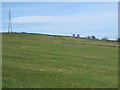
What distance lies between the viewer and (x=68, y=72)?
20.8 m

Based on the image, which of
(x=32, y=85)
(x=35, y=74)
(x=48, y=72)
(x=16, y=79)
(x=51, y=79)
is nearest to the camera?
(x=32, y=85)

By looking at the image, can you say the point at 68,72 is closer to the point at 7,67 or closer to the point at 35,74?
the point at 35,74

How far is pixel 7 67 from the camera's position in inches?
798

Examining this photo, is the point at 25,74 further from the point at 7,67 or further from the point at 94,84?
the point at 94,84

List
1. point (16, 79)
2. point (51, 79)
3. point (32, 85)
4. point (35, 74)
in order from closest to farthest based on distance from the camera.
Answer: point (32, 85) < point (16, 79) < point (51, 79) < point (35, 74)

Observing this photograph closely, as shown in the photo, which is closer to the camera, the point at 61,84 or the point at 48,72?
the point at 61,84

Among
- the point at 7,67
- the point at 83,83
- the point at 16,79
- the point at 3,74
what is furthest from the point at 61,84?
the point at 7,67

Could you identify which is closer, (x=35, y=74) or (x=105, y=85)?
Answer: (x=105, y=85)

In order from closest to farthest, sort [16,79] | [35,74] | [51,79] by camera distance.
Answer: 1. [16,79]
2. [51,79]
3. [35,74]

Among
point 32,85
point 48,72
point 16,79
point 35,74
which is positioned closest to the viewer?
point 32,85

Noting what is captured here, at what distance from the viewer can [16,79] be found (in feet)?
53.2

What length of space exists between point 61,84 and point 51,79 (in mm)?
1684

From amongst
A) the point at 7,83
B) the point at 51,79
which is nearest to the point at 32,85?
the point at 7,83

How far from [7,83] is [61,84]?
3144 mm
